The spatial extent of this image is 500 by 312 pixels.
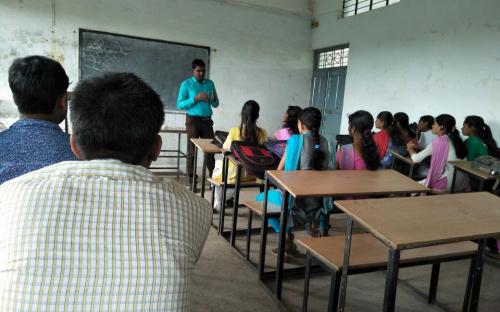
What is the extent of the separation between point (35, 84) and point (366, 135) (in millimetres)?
2042

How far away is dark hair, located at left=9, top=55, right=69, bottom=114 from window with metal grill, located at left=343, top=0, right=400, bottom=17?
16.9 feet

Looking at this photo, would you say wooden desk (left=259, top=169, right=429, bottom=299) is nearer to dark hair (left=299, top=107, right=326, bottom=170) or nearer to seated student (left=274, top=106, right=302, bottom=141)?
dark hair (left=299, top=107, right=326, bottom=170)

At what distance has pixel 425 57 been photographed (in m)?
4.77

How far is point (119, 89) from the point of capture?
81 centimetres

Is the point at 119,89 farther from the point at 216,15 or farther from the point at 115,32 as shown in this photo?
the point at 216,15

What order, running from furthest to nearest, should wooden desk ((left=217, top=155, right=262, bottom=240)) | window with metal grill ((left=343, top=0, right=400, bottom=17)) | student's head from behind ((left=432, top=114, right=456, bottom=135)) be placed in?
1. window with metal grill ((left=343, top=0, right=400, bottom=17))
2. student's head from behind ((left=432, top=114, right=456, bottom=135))
3. wooden desk ((left=217, top=155, right=262, bottom=240))

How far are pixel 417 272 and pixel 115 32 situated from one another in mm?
4748

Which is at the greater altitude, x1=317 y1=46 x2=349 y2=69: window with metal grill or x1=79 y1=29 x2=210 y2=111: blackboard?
x1=317 y1=46 x2=349 y2=69: window with metal grill

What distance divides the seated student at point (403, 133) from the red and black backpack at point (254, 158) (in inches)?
76.8

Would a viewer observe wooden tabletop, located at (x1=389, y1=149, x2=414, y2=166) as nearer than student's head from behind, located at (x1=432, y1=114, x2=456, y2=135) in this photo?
No

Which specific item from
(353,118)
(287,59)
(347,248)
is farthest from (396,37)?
(347,248)

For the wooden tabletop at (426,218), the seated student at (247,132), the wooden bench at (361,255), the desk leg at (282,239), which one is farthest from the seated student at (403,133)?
the desk leg at (282,239)

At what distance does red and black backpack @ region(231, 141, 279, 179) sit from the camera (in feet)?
8.77

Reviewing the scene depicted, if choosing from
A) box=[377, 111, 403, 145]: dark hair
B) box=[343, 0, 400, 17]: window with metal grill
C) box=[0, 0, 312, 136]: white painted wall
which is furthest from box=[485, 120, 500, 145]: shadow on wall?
box=[0, 0, 312, 136]: white painted wall
